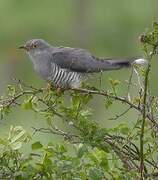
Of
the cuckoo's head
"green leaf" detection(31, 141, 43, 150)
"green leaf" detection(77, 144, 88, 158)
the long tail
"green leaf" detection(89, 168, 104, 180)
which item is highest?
the cuckoo's head

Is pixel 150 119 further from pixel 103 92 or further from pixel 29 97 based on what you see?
pixel 29 97

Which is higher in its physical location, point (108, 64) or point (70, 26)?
point (70, 26)

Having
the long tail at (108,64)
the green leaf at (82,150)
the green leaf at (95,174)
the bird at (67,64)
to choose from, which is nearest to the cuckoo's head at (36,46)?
the bird at (67,64)

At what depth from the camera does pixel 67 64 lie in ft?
18.8

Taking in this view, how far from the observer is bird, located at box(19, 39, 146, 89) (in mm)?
5473

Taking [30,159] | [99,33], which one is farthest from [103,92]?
[99,33]

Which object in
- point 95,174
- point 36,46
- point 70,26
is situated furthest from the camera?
point 70,26

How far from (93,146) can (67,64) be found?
2672 mm

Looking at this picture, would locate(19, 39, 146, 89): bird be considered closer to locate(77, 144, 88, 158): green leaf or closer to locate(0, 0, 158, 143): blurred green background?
locate(77, 144, 88, 158): green leaf

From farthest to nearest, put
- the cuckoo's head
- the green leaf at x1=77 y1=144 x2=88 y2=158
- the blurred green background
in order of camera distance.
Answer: the blurred green background → the cuckoo's head → the green leaf at x1=77 y1=144 x2=88 y2=158

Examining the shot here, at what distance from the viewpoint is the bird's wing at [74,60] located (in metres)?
5.69

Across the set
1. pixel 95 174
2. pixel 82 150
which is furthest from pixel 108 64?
pixel 95 174

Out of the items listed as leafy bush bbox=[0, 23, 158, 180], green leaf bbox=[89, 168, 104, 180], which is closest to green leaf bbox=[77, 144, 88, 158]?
leafy bush bbox=[0, 23, 158, 180]

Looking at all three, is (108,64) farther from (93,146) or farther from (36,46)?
(93,146)
